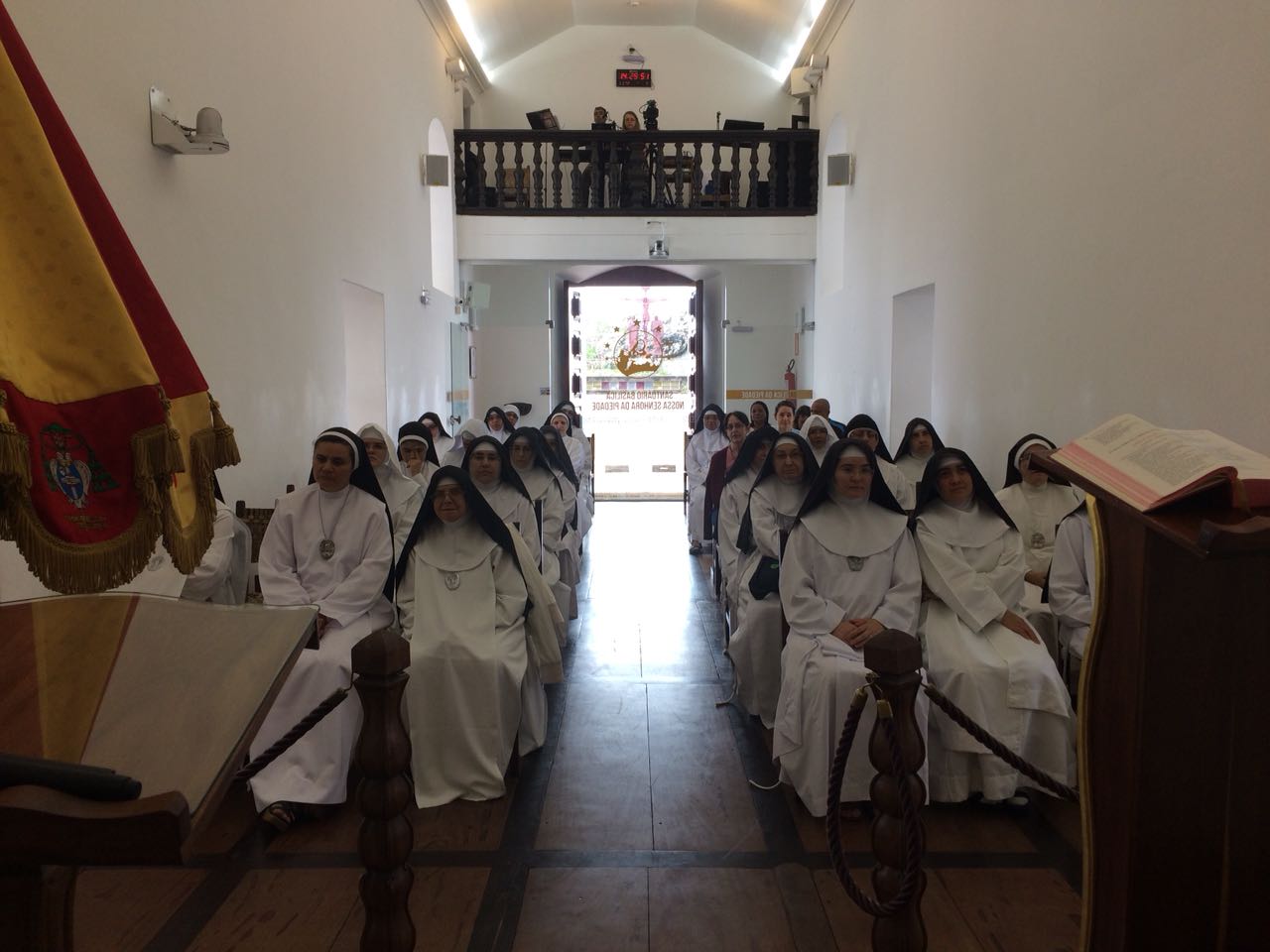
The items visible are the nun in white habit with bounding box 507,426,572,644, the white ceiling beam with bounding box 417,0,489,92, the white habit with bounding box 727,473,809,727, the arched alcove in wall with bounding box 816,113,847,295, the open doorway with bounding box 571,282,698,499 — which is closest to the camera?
the white habit with bounding box 727,473,809,727

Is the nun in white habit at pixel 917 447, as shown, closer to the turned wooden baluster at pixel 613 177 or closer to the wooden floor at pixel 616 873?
the wooden floor at pixel 616 873

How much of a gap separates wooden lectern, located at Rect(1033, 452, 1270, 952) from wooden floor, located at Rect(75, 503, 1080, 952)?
1540mm

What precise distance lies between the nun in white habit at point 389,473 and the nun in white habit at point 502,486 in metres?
0.41

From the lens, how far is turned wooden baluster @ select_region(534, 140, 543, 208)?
13.4 m

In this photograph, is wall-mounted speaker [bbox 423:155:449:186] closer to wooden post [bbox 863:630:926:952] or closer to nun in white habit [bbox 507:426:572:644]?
nun in white habit [bbox 507:426:572:644]

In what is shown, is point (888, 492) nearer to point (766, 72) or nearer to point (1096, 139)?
point (1096, 139)

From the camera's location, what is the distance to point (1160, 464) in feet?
5.78

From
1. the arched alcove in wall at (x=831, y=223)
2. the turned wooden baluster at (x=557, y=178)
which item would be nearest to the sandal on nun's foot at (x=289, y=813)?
the arched alcove in wall at (x=831, y=223)

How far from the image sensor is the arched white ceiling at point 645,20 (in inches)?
530

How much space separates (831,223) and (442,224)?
5.27m

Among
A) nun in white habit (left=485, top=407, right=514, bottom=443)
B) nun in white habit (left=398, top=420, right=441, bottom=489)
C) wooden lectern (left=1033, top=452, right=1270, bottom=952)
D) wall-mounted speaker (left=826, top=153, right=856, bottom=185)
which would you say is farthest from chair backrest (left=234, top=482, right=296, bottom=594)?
wall-mounted speaker (left=826, top=153, right=856, bottom=185)

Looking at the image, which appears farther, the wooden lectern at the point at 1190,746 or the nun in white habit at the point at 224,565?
the nun in white habit at the point at 224,565

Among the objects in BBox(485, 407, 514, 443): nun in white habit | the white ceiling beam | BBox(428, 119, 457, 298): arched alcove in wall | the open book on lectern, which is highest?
the white ceiling beam

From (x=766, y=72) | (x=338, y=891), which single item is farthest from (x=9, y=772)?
(x=766, y=72)
